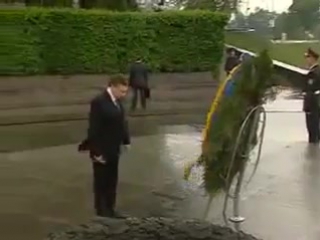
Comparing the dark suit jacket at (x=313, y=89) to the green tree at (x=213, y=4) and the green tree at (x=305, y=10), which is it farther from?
the green tree at (x=213, y=4)

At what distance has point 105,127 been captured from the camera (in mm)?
8867

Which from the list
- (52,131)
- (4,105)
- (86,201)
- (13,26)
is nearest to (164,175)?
(86,201)

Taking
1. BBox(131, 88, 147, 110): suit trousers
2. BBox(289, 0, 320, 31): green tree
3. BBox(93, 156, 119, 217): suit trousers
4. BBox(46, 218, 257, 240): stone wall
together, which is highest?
BBox(289, 0, 320, 31): green tree

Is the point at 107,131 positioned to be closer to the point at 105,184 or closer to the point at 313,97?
the point at 105,184

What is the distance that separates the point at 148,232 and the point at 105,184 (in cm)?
574

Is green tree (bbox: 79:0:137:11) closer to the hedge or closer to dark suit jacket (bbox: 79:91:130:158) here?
the hedge

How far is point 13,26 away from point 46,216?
1142 centimetres

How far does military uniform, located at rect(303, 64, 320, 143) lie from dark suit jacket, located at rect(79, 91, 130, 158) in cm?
774

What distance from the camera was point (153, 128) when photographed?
1895cm

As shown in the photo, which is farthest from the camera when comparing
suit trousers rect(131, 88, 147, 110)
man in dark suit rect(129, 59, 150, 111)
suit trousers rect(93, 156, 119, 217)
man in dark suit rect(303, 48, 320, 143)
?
suit trousers rect(131, 88, 147, 110)

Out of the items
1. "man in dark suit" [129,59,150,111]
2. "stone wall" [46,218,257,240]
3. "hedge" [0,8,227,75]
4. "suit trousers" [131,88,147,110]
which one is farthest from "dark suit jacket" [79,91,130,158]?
"suit trousers" [131,88,147,110]

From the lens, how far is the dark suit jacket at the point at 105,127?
8789 mm

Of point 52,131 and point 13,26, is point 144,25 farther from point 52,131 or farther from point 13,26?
point 52,131

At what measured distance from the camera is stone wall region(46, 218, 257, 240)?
3285mm
